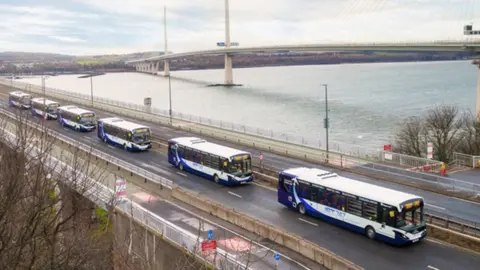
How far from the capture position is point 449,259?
16906 millimetres

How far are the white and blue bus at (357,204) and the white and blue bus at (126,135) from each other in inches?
673

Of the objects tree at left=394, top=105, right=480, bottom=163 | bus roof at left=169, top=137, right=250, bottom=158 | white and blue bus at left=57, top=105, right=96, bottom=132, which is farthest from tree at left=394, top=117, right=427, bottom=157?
white and blue bus at left=57, top=105, right=96, bottom=132

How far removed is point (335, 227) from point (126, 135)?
72.9 feet

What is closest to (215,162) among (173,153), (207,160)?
(207,160)

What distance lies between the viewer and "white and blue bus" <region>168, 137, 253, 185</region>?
27562mm

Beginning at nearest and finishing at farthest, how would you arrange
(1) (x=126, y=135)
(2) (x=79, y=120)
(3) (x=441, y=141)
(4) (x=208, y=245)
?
1. (4) (x=208, y=245)
2. (1) (x=126, y=135)
3. (3) (x=441, y=141)
4. (2) (x=79, y=120)

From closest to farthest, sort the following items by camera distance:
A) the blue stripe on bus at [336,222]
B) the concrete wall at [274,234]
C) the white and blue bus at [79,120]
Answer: the concrete wall at [274,234], the blue stripe on bus at [336,222], the white and blue bus at [79,120]

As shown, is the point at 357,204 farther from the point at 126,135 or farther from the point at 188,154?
the point at 126,135

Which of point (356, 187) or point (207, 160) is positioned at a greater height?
point (356, 187)

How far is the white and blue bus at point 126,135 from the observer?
3788 centimetres

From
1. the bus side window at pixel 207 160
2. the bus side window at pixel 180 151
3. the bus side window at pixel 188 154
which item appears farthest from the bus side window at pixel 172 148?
the bus side window at pixel 207 160

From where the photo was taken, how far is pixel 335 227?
20.7m

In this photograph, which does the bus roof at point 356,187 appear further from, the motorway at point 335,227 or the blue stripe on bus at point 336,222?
the motorway at point 335,227

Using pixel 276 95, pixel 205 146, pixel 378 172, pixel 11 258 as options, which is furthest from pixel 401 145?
pixel 276 95
